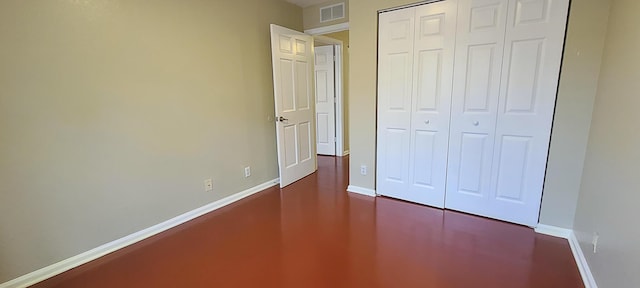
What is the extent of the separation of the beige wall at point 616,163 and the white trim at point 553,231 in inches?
10.4

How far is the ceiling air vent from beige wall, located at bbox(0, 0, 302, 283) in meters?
0.89

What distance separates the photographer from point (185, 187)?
2.81 meters

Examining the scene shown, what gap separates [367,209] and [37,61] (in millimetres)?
2853

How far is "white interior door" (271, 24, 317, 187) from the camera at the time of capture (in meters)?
3.39

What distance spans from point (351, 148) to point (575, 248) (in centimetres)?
212

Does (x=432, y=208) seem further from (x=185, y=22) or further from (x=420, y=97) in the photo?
(x=185, y=22)

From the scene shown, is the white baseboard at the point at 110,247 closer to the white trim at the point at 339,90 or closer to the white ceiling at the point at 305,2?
the white trim at the point at 339,90

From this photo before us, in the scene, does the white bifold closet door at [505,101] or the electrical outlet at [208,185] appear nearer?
the white bifold closet door at [505,101]

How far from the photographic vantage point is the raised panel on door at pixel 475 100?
2.46 m

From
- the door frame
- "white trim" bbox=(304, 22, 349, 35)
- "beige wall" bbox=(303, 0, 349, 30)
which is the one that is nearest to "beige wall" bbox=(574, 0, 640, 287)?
"white trim" bbox=(304, 22, 349, 35)

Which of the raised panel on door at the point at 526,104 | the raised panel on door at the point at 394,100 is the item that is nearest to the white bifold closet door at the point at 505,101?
the raised panel on door at the point at 526,104

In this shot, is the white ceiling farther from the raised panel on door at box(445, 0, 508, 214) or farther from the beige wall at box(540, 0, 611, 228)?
the beige wall at box(540, 0, 611, 228)

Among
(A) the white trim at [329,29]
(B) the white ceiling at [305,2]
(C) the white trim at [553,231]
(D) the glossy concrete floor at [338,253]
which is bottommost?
(D) the glossy concrete floor at [338,253]

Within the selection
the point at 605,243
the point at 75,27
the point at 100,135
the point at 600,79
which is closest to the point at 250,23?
the point at 75,27
